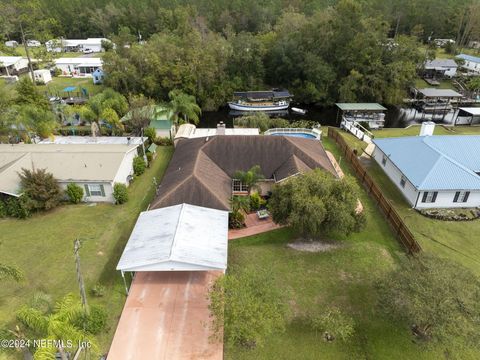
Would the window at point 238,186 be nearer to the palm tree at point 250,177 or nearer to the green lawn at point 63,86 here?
the palm tree at point 250,177

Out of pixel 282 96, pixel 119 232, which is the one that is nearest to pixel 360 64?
pixel 282 96

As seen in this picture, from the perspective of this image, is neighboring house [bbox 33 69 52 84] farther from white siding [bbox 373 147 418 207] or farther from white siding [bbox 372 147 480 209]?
white siding [bbox 372 147 480 209]

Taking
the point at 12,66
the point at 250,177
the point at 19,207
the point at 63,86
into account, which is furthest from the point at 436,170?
the point at 12,66

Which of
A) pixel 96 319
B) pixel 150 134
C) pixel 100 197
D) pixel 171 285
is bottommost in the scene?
pixel 100 197

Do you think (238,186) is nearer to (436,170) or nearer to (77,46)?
(436,170)

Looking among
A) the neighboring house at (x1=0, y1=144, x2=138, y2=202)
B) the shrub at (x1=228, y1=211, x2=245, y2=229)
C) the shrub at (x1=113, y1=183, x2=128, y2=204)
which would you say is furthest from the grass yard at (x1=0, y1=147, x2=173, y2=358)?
the shrub at (x1=228, y1=211, x2=245, y2=229)

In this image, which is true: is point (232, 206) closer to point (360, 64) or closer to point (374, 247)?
point (374, 247)
